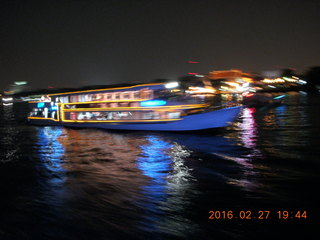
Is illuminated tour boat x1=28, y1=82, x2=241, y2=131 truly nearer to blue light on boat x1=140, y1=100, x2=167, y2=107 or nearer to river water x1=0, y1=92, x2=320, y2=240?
blue light on boat x1=140, y1=100, x2=167, y2=107

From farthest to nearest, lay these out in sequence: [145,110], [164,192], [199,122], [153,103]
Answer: [145,110], [153,103], [199,122], [164,192]

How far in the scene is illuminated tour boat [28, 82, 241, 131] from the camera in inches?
687

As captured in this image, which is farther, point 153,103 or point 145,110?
point 145,110

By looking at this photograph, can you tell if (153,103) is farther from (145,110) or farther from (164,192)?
(164,192)

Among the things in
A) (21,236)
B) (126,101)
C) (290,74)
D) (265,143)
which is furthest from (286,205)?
(290,74)

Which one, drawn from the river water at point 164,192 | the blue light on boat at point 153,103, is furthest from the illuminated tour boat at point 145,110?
the river water at point 164,192

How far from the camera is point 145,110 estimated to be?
757 inches

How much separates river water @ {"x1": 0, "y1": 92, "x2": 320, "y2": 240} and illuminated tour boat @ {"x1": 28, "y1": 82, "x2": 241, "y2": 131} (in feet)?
11.8

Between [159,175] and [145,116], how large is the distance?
1056 cm

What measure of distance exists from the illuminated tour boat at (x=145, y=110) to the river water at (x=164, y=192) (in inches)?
141

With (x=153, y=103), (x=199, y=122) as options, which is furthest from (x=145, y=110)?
(x=199, y=122)

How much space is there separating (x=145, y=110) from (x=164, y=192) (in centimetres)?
1201

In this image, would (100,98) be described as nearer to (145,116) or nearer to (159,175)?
(145,116)

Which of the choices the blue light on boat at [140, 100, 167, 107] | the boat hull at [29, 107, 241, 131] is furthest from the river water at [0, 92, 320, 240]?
the blue light on boat at [140, 100, 167, 107]
